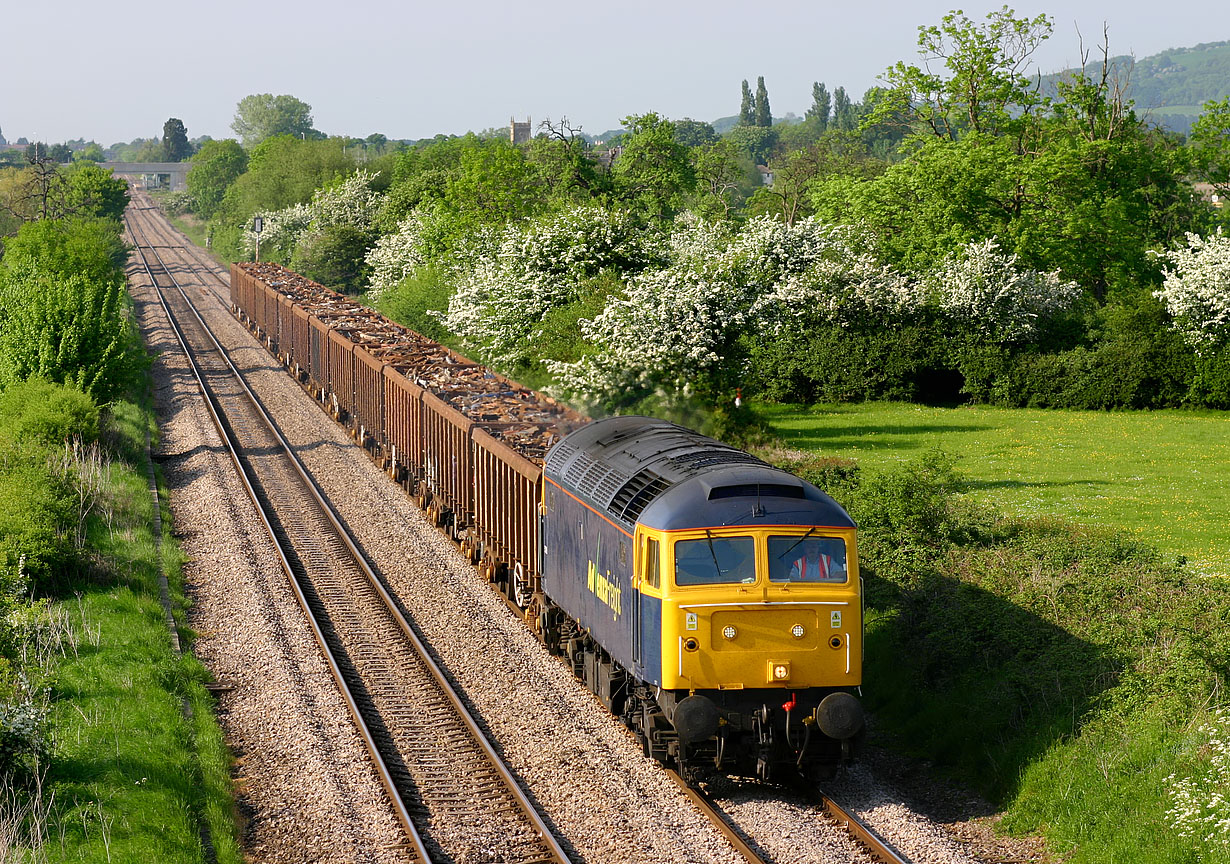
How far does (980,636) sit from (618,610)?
6068mm

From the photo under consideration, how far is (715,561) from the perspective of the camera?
13.5 meters

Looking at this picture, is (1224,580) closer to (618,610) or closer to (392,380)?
(618,610)

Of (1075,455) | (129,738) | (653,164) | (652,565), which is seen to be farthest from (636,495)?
(653,164)

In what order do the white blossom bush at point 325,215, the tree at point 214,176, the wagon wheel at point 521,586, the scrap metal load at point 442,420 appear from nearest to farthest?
the wagon wheel at point 521,586, the scrap metal load at point 442,420, the white blossom bush at point 325,215, the tree at point 214,176

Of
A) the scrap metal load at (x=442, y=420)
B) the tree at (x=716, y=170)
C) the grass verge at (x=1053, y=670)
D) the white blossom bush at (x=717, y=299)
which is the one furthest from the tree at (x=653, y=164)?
the grass verge at (x=1053, y=670)

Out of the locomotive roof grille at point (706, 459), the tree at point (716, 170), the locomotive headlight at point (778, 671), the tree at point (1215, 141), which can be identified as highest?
the tree at point (716, 170)

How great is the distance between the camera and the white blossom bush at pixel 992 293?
164ft

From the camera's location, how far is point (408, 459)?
30312 millimetres

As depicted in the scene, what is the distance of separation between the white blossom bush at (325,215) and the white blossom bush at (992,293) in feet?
150

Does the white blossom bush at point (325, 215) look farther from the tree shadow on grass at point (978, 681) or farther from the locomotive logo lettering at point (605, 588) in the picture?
the locomotive logo lettering at point (605, 588)

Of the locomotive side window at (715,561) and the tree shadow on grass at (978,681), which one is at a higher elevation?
the locomotive side window at (715,561)

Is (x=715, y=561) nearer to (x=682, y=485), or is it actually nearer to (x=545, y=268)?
(x=682, y=485)

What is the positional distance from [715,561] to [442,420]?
46.2 ft

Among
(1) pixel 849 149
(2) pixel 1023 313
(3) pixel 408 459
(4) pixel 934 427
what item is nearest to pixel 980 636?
(3) pixel 408 459
